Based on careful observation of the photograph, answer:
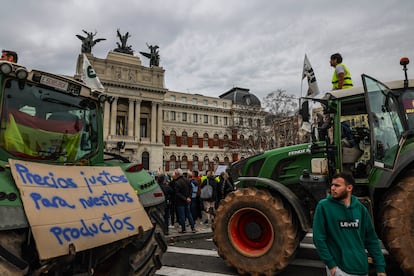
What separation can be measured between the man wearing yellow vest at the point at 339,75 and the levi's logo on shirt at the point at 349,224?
357cm

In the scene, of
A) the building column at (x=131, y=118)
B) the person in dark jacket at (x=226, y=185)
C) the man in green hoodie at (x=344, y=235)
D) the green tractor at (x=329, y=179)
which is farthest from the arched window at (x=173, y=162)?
the man in green hoodie at (x=344, y=235)

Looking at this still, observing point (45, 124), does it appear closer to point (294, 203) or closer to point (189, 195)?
point (294, 203)

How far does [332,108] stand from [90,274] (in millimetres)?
4406

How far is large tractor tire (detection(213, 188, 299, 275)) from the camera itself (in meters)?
4.73

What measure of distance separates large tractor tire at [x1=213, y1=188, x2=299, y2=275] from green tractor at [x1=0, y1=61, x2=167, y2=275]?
1.72m

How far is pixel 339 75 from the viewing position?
223 inches

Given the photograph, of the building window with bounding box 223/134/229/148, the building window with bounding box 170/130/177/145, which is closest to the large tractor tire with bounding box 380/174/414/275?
the building window with bounding box 170/130/177/145

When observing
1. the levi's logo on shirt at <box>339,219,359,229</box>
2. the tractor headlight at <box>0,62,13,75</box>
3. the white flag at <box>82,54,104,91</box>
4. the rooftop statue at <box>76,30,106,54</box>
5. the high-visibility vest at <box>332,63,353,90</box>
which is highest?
the rooftop statue at <box>76,30,106,54</box>

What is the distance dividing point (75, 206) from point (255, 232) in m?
3.21

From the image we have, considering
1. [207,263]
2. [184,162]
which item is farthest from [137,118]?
[207,263]

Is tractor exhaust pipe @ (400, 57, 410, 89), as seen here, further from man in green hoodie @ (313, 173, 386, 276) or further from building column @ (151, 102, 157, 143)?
building column @ (151, 102, 157, 143)

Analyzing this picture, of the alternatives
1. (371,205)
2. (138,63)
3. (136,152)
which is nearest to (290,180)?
(371,205)

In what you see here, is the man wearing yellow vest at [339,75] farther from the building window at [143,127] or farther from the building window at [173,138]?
the building window at [173,138]

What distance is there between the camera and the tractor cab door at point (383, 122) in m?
4.38
